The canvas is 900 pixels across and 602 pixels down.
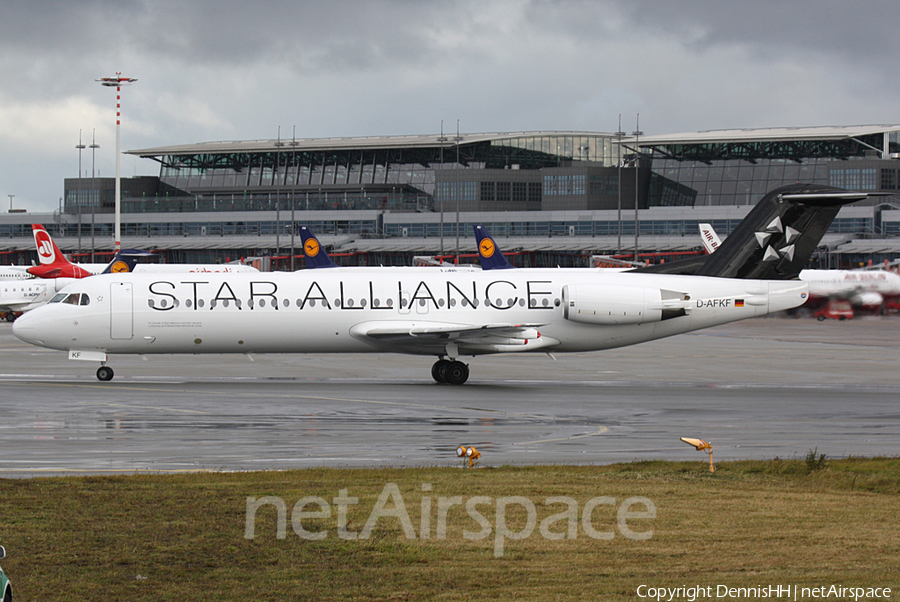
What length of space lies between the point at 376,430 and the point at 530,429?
3508 millimetres

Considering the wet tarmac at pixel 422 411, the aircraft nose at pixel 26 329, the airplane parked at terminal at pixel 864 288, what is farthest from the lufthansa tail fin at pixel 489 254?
the aircraft nose at pixel 26 329

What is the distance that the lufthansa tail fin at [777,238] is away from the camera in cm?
3222

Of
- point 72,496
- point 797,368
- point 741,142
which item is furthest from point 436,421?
point 741,142

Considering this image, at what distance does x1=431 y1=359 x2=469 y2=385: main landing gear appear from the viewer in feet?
105

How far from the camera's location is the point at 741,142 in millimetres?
138250

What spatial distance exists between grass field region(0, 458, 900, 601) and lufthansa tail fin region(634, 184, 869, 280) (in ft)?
59.8

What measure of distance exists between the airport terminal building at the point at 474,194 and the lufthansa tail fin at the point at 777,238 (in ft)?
282

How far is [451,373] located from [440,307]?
2221mm

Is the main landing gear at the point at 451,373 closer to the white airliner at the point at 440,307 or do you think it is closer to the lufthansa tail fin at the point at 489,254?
the white airliner at the point at 440,307

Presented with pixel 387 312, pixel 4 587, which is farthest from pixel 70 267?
pixel 4 587

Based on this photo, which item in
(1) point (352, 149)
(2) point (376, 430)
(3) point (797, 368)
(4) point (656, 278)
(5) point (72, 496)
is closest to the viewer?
(5) point (72, 496)

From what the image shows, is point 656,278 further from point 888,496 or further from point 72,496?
point 72,496

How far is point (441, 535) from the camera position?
10.9 metres

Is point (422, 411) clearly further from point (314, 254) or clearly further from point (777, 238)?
point (314, 254)
